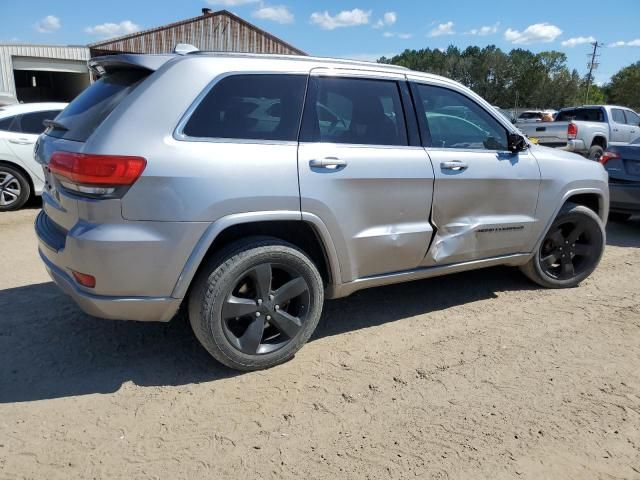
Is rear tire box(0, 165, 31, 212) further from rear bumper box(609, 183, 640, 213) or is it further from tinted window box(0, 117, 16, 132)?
rear bumper box(609, 183, 640, 213)

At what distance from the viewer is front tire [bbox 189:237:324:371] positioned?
9.53ft

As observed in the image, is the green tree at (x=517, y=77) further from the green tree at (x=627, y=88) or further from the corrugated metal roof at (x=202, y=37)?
the corrugated metal roof at (x=202, y=37)

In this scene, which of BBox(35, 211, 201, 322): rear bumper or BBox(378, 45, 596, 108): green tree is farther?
BBox(378, 45, 596, 108): green tree

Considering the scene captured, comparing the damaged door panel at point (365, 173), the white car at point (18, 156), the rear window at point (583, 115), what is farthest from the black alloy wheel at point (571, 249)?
the rear window at point (583, 115)

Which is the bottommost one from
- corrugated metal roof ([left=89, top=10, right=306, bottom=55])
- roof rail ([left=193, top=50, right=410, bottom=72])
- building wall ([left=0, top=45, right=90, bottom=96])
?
roof rail ([left=193, top=50, right=410, bottom=72])

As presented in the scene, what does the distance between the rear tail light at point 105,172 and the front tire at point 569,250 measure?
346 centimetres

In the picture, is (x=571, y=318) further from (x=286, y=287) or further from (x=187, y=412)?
(x=187, y=412)

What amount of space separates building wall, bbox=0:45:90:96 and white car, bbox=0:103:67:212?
19547 millimetres

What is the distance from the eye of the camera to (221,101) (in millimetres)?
2914

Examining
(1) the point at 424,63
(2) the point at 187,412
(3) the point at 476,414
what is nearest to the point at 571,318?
(3) the point at 476,414

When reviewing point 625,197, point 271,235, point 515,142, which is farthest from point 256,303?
point 625,197

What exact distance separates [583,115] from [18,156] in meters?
14.5

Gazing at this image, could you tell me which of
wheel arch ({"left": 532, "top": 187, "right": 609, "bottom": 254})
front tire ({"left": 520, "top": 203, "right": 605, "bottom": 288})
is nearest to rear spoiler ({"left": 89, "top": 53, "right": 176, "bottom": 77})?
wheel arch ({"left": 532, "top": 187, "right": 609, "bottom": 254})

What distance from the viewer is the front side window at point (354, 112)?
10.5ft
